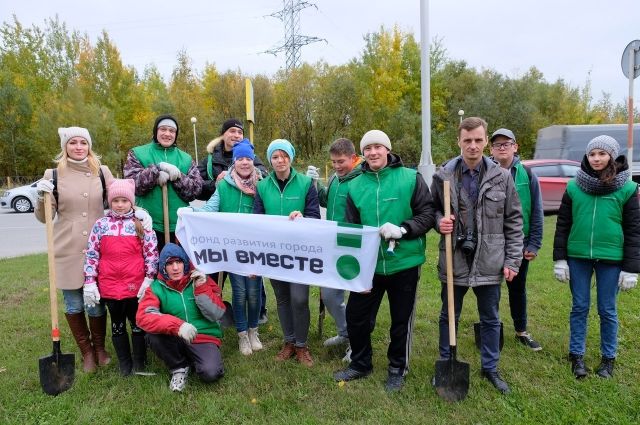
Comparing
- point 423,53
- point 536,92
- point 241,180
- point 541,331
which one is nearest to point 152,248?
point 241,180

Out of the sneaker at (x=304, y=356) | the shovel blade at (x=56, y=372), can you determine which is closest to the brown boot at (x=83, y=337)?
the shovel blade at (x=56, y=372)

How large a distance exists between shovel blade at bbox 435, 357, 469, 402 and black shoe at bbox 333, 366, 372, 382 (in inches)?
26.9

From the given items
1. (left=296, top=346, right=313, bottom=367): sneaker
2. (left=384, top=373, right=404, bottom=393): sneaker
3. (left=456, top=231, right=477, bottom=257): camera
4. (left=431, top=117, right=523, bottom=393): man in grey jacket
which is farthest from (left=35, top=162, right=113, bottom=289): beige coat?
(left=456, top=231, right=477, bottom=257): camera

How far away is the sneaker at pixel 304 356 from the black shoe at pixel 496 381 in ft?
5.23

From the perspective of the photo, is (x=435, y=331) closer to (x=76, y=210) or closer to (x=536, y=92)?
(x=76, y=210)

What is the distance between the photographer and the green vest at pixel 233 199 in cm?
459

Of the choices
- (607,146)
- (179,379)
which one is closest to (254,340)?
(179,379)

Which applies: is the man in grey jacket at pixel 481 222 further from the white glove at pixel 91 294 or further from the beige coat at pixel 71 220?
the beige coat at pixel 71 220

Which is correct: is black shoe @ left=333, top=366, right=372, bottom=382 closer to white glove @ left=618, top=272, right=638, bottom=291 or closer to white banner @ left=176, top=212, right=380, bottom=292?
white banner @ left=176, top=212, right=380, bottom=292

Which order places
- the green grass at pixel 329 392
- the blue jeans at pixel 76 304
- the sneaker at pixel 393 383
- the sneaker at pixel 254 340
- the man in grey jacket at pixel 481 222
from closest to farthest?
the green grass at pixel 329 392, the man in grey jacket at pixel 481 222, the sneaker at pixel 393 383, the blue jeans at pixel 76 304, the sneaker at pixel 254 340

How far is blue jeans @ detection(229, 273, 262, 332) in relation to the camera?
4695 mm

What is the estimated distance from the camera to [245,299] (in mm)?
4793

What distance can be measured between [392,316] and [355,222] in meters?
0.88

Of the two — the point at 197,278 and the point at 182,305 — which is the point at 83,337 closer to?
the point at 182,305
